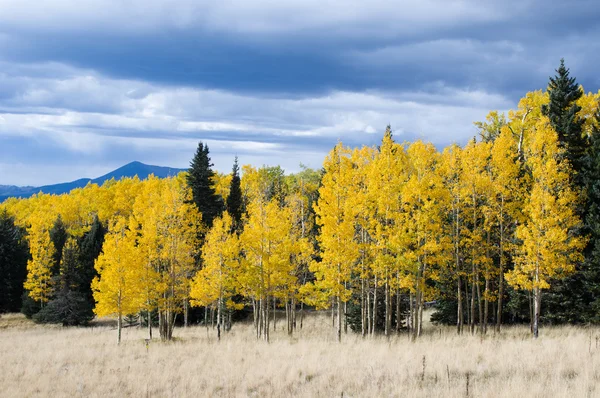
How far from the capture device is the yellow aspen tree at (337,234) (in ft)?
81.6

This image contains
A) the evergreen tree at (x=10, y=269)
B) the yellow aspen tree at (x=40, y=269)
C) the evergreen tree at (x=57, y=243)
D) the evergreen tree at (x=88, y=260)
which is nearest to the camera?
the yellow aspen tree at (x=40, y=269)

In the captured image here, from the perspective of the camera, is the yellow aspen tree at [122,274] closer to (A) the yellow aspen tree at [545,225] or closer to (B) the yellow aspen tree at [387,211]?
(B) the yellow aspen tree at [387,211]

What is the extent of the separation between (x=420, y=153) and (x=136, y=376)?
17350 mm

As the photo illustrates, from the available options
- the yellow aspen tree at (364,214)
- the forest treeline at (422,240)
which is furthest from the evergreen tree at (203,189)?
the yellow aspen tree at (364,214)

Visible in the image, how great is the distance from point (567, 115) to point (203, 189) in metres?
33.7

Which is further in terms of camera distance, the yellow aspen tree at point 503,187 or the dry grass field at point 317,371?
the yellow aspen tree at point 503,187

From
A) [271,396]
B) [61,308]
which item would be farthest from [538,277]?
[61,308]

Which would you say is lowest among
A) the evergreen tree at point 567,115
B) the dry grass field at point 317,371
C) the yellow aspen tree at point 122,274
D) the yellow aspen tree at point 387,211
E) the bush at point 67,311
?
the bush at point 67,311

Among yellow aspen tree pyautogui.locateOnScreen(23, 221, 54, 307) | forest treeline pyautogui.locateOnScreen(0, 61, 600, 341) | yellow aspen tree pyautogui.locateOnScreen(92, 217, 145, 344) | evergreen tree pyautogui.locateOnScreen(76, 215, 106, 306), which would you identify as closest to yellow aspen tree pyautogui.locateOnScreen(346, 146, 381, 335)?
forest treeline pyautogui.locateOnScreen(0, 61, 600, 341)

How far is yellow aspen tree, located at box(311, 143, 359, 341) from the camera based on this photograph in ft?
81.6

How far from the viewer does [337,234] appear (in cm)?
2512

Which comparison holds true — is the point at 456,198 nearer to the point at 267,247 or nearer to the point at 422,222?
the point at 422,222

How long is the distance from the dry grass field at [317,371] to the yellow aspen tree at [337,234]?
11.3 ft

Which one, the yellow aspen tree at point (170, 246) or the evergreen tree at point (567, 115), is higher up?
the evergreen tree at point (567, 115)
